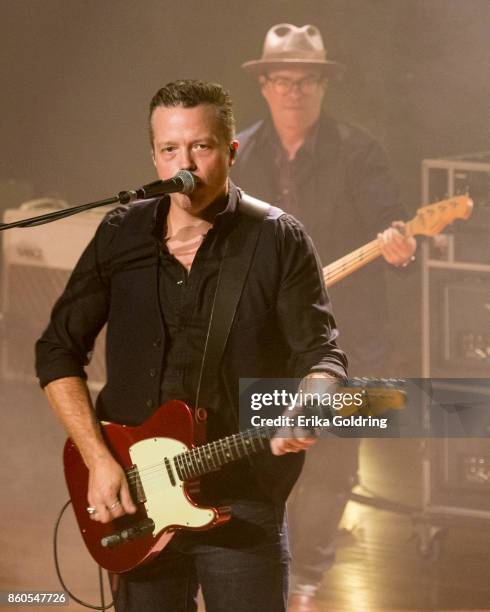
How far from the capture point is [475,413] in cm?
365

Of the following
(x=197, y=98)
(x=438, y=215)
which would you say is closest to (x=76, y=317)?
(x=197, y=98)

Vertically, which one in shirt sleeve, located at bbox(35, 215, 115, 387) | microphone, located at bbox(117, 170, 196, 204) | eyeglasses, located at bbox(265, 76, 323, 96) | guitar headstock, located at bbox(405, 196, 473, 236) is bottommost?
shirt sleeve, located at bbox(35, 215, 115, 387)

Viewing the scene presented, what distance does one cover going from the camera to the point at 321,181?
385 cm

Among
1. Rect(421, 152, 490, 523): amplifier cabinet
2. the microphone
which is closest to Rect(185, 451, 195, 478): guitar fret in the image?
the microphone

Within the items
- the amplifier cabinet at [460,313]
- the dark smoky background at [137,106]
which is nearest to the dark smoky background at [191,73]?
the dark smoky background at [137,106]

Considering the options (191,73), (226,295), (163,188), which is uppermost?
(191,73)

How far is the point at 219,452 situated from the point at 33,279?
249cm

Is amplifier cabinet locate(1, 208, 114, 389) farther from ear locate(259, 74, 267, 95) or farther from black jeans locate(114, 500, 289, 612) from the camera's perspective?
black jeans locate(114, 500, 289, 612)

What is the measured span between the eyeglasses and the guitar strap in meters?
1.75

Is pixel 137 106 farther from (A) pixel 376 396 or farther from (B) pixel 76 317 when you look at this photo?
(A) pixel 376 396

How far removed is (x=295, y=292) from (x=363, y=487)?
7.12 ft

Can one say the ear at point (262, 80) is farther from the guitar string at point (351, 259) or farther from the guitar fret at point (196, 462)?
the guitar fret at point (196, 462)

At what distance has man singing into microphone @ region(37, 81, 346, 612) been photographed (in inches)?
84.5

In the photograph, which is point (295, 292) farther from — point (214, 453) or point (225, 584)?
point (225, 584)
